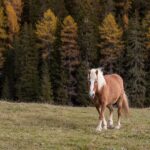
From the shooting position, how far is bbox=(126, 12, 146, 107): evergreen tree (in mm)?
63059

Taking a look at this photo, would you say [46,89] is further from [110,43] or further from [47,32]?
[47,32]

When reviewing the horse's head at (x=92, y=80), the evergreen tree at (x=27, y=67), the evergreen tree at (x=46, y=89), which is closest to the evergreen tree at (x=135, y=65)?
the evergreen tree at (x=46, y=89)

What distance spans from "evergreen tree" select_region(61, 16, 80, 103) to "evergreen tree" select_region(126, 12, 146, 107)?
26.4 feet

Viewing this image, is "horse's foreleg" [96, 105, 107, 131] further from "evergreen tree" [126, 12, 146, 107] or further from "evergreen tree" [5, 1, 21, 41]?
"evergreen tree" [5, 1, 21, 41]

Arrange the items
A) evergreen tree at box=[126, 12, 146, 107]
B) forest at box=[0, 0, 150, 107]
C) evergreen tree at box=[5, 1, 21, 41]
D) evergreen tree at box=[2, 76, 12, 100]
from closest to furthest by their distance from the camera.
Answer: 1. evergreen tree at box=[126, 12, 146, 107]
2. forest at box=[0, 0, 150, 107]
3. evergreen tree at box=[2, 76, 12, 100]
4. evergreen tree at box=[5, 1, 21, 41]

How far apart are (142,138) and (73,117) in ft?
19.2

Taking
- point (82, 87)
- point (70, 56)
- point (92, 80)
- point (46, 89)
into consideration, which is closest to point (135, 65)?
point (82, 87)

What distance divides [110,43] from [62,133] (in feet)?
195

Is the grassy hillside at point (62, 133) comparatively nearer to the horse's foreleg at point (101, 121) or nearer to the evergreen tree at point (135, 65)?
the horse's foreleg at point (101, 121)

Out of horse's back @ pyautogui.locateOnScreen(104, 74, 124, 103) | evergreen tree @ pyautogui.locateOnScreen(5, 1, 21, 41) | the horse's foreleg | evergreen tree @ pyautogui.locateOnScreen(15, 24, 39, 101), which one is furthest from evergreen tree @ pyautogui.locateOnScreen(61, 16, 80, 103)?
the horse's foreleg

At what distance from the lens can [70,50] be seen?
74562 mm

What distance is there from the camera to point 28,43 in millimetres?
76062

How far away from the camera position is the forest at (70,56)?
66.6 metres

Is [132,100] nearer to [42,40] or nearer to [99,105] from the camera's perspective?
[42,40]
